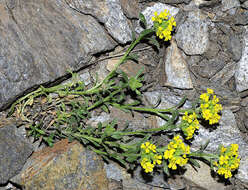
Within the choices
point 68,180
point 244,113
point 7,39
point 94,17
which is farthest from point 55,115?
point 244,113

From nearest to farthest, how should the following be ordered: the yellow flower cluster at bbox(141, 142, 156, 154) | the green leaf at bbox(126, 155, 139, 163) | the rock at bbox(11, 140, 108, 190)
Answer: the yellow flower cluster at bbox(141, 142, 156, 154), the green leaf at bbox(126, 155, 139, 163), the rock at bbox(11, 140, 108, 190)

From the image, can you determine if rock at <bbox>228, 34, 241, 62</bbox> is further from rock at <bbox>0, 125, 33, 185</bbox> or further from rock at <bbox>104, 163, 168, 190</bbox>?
rock at <bbox>0, 125, 33, 185</bbox>

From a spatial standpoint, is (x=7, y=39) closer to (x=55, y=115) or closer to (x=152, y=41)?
(x=55, y=115)

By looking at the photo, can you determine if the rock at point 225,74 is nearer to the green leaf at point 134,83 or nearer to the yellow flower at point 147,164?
the green leaf at point 134,83

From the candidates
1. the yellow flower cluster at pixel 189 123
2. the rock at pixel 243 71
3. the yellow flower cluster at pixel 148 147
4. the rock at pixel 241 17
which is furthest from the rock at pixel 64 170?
the rock at pixel 241 17

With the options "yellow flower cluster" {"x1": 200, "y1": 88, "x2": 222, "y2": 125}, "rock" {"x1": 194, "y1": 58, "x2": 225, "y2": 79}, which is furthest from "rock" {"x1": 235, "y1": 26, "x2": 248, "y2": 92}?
"yellow flower cluster" {"x1": 200, "y1": 88, "x2": 222, "y2": 125}

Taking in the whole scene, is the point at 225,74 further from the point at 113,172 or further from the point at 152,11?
the point at 113,172
